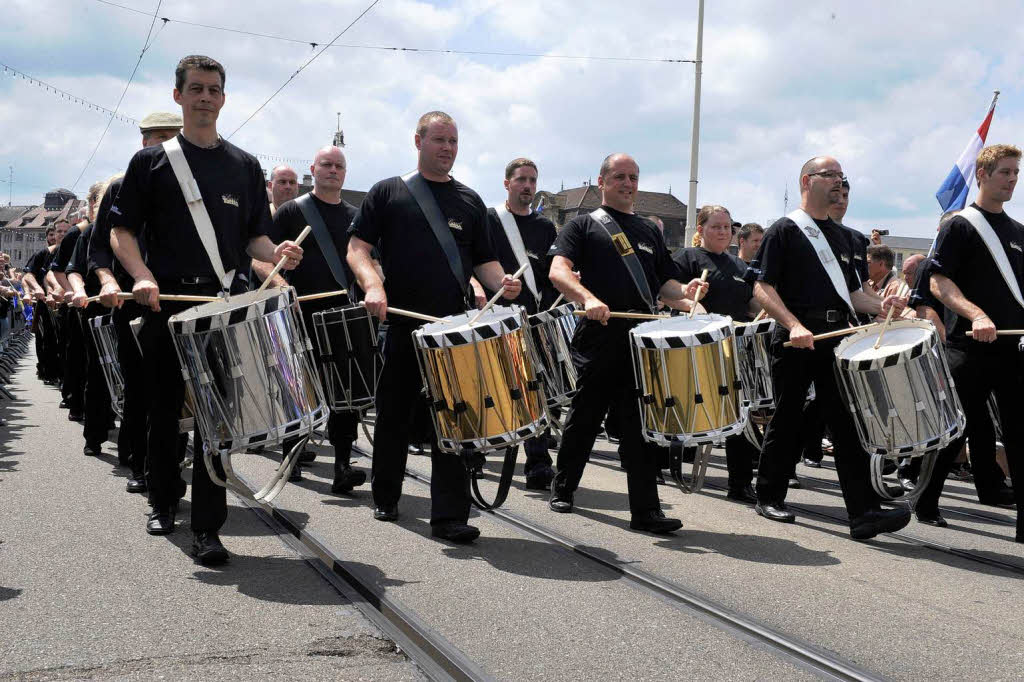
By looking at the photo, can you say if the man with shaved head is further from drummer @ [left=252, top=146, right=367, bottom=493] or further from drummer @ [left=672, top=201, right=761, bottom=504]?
drummer @ [left=672, top=201, right=761, bottom=504]

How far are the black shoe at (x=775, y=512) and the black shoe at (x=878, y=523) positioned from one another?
582 mm

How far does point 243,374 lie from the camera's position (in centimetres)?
430

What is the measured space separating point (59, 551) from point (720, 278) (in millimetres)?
5018

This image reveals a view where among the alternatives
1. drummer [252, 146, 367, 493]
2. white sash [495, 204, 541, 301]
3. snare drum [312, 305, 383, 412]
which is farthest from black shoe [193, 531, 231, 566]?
white sash [495, 204, 541, 301]

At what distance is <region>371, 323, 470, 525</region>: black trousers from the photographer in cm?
558

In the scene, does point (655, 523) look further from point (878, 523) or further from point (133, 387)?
point (133, 387)

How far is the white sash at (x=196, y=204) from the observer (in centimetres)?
493

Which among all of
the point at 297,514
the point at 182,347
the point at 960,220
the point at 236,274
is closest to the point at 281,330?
the point at 182,347

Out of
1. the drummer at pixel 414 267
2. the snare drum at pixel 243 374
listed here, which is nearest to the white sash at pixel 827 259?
the drummer at pixel 414 267

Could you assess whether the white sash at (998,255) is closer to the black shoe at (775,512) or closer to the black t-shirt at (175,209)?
the black shoe at (775,512)

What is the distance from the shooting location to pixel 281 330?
14.5ft

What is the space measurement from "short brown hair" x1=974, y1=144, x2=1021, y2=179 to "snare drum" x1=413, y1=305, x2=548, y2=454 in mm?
3075

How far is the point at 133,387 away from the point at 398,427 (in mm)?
1427

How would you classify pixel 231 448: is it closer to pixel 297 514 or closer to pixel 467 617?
pixel 467 617
